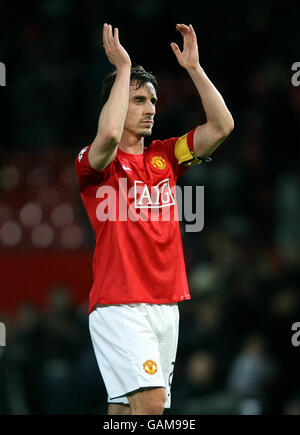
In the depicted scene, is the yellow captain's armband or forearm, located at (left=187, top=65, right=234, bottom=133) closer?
forearm, located at (left=187, top=65, right=234, bottom=133)

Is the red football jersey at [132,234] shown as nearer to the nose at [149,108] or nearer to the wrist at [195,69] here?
the nose at [149,108]

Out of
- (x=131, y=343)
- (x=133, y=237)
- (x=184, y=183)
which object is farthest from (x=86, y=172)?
(x=184, y=183)

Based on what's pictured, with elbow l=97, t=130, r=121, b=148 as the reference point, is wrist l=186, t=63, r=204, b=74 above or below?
above

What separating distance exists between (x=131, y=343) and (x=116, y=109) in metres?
1.06

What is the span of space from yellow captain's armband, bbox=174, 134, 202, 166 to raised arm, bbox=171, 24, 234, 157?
0.04m

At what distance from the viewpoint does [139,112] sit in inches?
156

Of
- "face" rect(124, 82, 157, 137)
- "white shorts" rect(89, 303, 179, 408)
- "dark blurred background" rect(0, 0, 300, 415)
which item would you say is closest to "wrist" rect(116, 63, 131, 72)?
"face" rect(124, 82, 157, 137)

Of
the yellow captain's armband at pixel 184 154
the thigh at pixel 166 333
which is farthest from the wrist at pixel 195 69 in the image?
the thigh at pixel 166 333

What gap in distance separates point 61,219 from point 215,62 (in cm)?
291

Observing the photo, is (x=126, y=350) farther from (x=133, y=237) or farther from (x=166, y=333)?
(x=133, y=237)

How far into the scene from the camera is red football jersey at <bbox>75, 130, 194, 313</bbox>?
149 inches

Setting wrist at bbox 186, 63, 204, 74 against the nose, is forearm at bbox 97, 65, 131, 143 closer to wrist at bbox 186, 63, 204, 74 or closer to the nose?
the nose

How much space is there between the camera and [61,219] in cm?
830

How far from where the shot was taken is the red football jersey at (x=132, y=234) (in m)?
3.78
